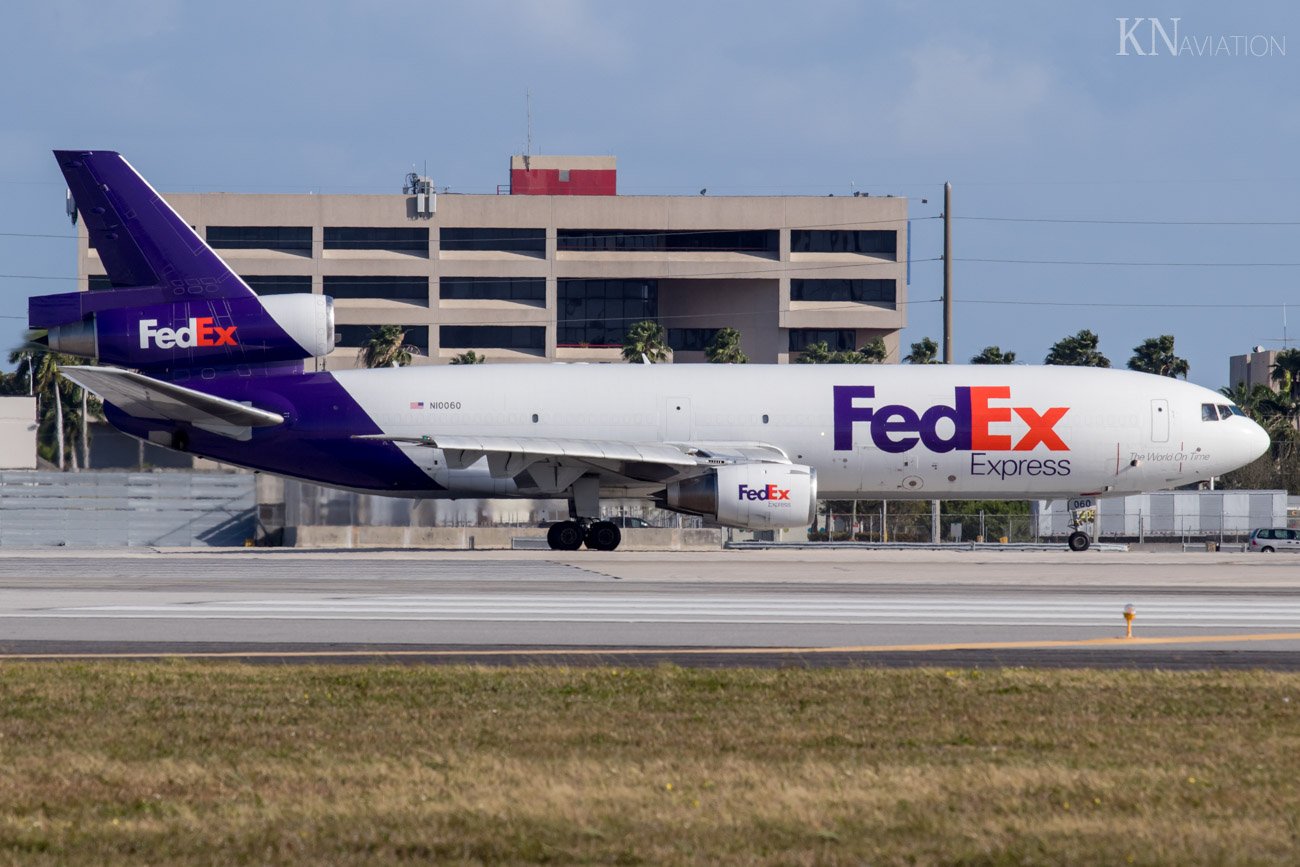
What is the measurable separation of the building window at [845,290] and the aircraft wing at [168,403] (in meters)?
75.4

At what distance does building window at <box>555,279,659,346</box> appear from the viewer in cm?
11169

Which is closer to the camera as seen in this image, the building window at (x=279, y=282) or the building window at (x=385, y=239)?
the building window at (x=279, y=282)

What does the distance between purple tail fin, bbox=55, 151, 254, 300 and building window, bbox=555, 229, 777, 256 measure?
2896 inches

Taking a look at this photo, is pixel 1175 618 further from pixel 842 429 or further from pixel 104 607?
pixel 842 429

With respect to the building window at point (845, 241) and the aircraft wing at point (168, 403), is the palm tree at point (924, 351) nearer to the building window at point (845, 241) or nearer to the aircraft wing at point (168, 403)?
the building window at point (845, 241)

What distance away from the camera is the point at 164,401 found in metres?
35.6

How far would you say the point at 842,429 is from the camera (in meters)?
37.5

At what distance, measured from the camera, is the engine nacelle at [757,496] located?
1371 inches

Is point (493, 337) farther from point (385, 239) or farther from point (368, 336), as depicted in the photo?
point (385, 239)

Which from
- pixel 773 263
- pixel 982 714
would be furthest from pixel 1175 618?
pixel 773 263

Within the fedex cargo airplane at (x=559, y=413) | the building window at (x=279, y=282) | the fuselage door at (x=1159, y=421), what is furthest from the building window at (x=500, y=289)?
the fuselage door at (x=1159, y=421)

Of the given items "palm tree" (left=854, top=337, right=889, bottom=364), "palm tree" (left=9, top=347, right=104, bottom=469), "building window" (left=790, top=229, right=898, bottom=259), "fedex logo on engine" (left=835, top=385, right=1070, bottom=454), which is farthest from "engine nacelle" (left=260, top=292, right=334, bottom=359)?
"building window" (left=790, top=229, right=898, bottom=259)

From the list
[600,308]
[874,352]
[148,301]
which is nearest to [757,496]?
[148,301]

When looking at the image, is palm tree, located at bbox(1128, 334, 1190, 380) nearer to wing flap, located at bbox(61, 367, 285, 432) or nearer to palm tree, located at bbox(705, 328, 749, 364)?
palm tree, located at bbox(705, 328, 749, 364)
